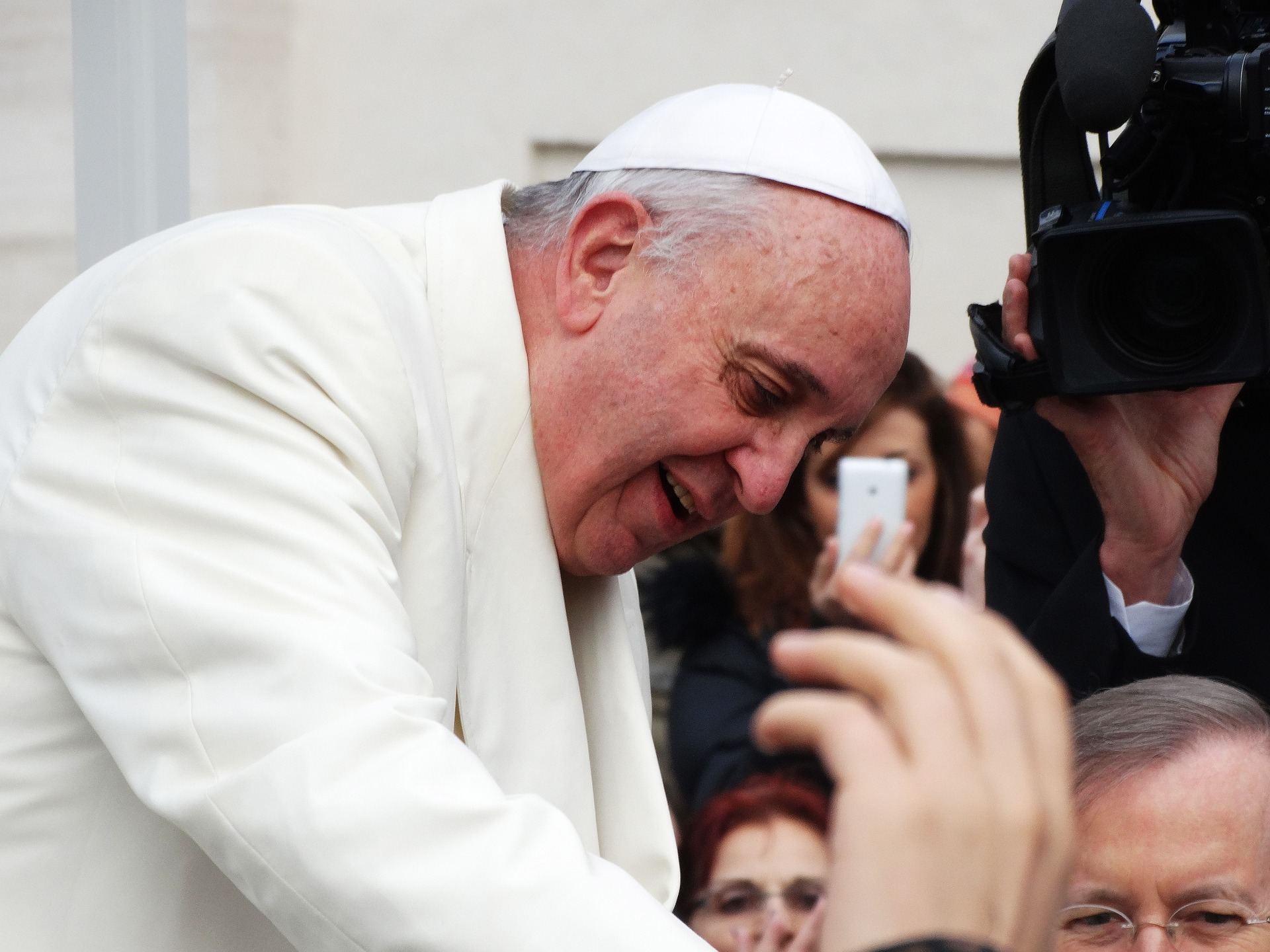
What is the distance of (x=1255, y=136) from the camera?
1.83 metres

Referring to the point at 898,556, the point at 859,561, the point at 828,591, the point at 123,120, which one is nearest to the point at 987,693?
the point at 828,591

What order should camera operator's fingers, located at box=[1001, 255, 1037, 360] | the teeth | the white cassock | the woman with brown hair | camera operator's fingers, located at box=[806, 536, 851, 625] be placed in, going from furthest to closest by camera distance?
the woman with brown hair
camera operator's fingers, located at box=[1001, 255, 1037, 360]
the teeth
the white cassock
camera operator's fingers, located at box=[806, 536, 851, 625]

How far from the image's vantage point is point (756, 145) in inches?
68.9

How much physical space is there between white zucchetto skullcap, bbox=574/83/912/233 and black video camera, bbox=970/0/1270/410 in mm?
238

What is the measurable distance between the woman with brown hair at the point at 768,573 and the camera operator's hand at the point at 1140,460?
643 millimetres

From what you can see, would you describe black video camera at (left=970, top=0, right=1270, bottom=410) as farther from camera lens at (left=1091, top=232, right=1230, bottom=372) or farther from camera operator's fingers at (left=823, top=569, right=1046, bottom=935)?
camera operator's fingers at (left=823, top=569, right=1046, bottom=935)

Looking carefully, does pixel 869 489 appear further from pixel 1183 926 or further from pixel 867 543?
pixel 1183 926

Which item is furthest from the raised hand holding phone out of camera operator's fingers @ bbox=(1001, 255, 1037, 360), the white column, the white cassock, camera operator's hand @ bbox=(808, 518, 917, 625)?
the white column

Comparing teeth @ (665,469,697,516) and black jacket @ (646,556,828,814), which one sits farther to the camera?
black jacket @ (646,556,828,814)

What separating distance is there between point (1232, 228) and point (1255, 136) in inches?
4.0

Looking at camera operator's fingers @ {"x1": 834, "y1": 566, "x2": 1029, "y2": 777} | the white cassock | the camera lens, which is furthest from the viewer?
the camera lens

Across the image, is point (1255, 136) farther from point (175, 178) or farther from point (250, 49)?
point (250, 49)

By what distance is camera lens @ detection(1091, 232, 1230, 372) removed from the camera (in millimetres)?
1873

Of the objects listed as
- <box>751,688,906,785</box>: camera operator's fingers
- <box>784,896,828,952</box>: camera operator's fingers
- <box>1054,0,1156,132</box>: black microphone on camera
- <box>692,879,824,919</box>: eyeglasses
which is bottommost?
<box>692,879,824,919</box>: eyeglasses
